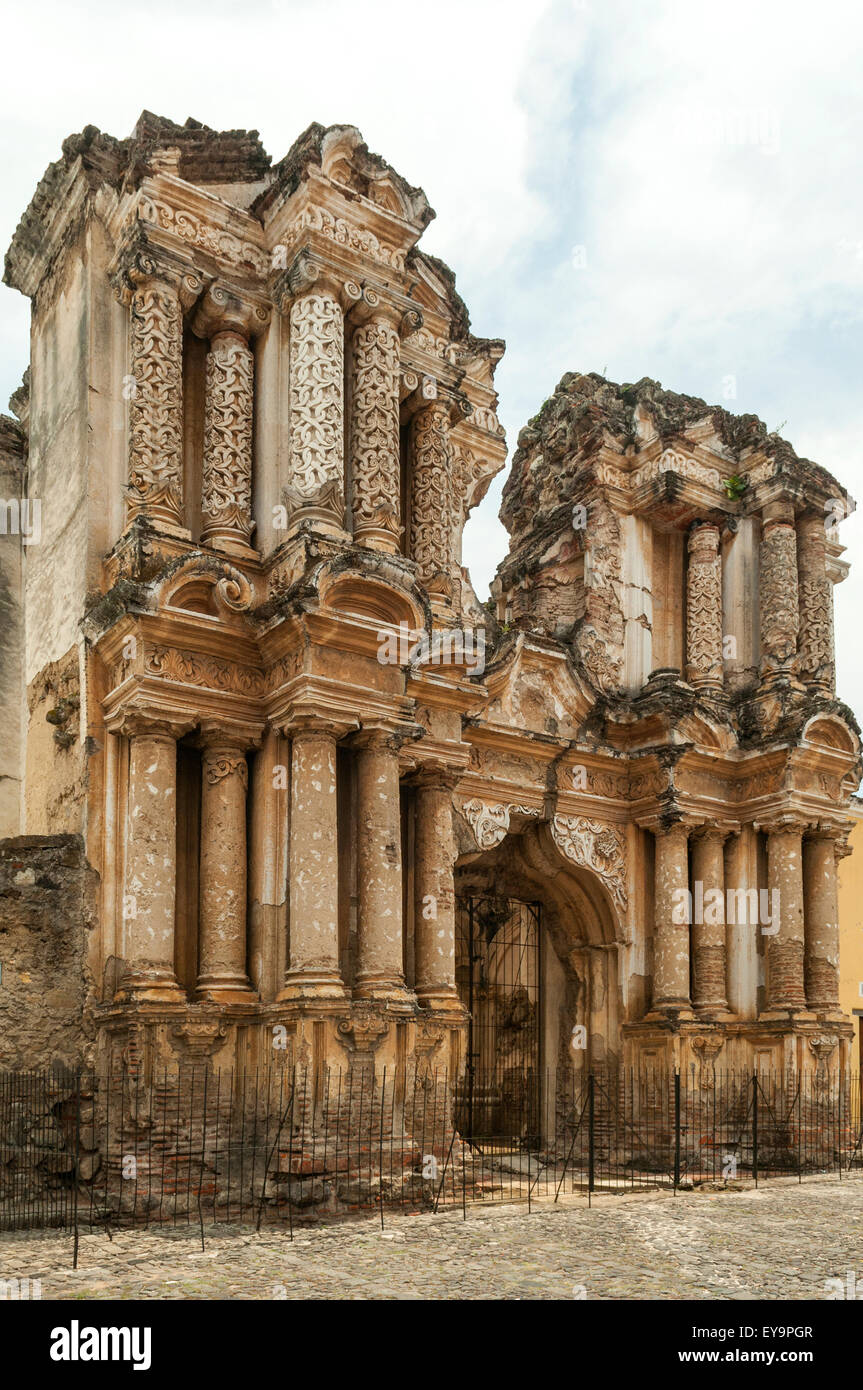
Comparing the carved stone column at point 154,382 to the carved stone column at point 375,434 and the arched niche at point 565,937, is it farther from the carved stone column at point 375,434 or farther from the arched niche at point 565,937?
the arched niche at point 565,937

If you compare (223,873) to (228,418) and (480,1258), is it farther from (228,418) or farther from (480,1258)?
(228,418)

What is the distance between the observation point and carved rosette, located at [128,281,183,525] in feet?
34.9

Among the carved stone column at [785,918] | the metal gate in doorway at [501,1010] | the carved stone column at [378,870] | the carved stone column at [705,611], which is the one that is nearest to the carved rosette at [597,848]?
the metal gate in doorway at [501,1010]

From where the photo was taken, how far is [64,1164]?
31.1 ft

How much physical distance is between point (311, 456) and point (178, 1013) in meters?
4.64

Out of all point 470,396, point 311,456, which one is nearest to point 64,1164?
point 311,456

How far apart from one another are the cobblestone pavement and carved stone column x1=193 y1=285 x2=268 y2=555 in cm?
549

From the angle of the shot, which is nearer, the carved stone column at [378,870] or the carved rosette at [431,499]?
the carved stone column at [378,870]

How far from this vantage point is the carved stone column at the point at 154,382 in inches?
420

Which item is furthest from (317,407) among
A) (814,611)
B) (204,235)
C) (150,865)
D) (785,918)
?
(785,918)

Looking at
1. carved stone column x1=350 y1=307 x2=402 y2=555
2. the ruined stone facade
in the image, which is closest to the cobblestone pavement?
the ruined stone facade

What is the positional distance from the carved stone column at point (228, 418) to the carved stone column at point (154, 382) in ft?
0.89

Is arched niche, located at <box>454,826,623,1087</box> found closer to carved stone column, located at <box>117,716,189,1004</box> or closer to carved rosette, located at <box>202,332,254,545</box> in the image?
carved stone column, located at <box>117,716,189,1004</box>

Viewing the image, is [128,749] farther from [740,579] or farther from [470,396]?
[740,579]
